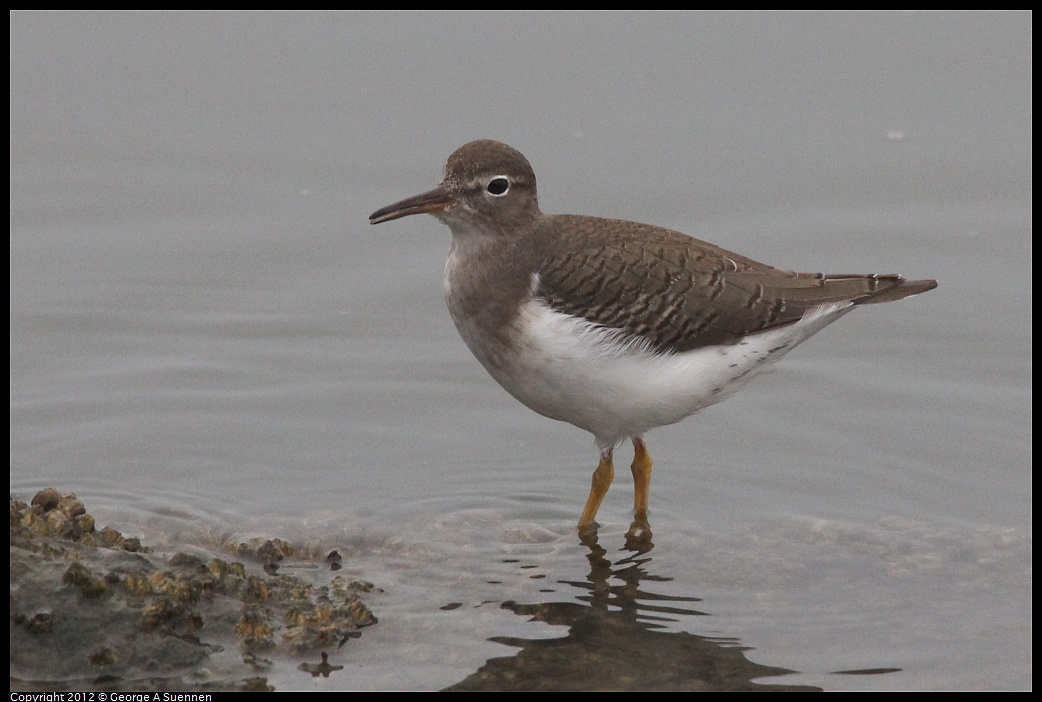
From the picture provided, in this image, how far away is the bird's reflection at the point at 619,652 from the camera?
763 centimetres

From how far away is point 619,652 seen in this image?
8.02 metres

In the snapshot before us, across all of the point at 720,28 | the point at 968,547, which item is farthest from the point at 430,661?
the point at 720,28

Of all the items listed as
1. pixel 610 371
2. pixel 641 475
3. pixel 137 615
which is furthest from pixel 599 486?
pixel 137 615

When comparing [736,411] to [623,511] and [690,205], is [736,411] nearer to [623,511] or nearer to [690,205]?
[623,511]

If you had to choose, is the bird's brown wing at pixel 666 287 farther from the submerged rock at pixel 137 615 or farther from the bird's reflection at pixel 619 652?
the submerged rock at pixel 137 615

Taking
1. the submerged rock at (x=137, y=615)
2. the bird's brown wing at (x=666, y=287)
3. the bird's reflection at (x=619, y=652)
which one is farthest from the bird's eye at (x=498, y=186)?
the submerged rock at (x=137, y=615)

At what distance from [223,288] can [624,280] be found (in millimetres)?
4931

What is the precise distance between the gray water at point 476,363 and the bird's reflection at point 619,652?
5cm

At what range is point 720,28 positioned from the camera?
16125 mm

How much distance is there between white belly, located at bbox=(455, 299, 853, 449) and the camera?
922 centimetres

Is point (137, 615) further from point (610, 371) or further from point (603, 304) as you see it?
point (603, 304)

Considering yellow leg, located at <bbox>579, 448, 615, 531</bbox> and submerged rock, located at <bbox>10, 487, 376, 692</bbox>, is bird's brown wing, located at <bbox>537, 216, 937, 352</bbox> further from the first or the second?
submerged rock, located at <bbox>10, 487, 376, 692</bbox>

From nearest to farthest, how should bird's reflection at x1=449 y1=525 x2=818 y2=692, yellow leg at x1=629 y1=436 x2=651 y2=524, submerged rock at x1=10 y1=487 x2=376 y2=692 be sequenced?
submerged rock at x1=10 y1=487 x2=376 y2=692 → bird's reflection at x1=449 y1=525 x2=818 y2=692 → yellow leg at x1=629 y1=436 x2=651 y2=524

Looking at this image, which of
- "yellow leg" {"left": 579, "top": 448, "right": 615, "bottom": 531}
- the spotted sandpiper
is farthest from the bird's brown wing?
"yellow leg" {"left": 579, "top": 448, "right": 615, "bottom": 531}
